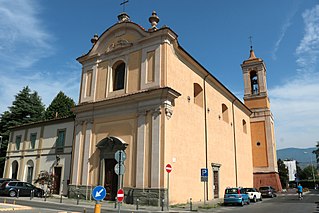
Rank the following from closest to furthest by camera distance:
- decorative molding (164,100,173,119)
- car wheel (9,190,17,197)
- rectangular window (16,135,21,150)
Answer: decorative molding (164,100,173,119) < car wheel (9,190,17,197) < rectangular window (16,135,21,150)

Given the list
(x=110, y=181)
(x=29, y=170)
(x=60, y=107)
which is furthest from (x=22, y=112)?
(x=110, y=181)

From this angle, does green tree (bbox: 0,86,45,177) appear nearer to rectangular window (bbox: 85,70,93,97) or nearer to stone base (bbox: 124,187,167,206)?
rectangular window (bbox: 85,70,93,97)

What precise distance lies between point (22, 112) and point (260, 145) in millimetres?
36619

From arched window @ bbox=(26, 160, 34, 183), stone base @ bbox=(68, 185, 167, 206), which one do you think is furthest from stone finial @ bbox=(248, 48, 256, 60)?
arched window @ bbox=(26, 160, 34, 183)

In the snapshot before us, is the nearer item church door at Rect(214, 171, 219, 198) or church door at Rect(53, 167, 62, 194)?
church door at Rect(214, 171, 219, 198)

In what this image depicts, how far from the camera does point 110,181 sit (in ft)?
64.5

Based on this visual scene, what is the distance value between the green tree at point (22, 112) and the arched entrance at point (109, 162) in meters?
27.5

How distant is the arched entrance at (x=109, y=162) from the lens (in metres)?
19.4

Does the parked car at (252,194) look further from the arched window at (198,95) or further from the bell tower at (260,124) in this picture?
the bell tower at (260,124)

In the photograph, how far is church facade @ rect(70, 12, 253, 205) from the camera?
18031mm

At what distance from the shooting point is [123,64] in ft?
73.7

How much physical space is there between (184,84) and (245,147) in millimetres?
17562

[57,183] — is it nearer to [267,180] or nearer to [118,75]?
[118,75]

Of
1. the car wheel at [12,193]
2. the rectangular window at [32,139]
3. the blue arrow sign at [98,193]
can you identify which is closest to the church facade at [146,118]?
the car wheel at [12,193]
